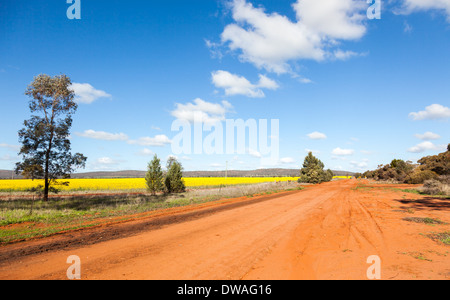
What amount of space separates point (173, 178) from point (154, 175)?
8.45ft

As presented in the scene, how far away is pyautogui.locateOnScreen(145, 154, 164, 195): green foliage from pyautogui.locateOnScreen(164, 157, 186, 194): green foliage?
5.28 ft

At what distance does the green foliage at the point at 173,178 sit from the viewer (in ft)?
91.0

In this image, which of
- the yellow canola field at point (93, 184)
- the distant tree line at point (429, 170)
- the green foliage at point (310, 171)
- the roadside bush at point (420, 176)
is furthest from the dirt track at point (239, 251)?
the green foliage at point (310, 171)

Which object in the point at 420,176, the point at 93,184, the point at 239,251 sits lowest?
the point at 93,184

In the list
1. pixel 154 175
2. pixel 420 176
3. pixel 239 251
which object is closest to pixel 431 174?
pixel 420 176

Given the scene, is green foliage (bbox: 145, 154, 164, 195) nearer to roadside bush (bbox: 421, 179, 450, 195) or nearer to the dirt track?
the dirt track

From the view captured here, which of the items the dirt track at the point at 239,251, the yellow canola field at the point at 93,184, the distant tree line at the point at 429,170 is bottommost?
the yellow canola field at the point at 93,184

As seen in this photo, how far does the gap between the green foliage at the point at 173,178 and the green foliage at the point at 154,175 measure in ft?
5.28

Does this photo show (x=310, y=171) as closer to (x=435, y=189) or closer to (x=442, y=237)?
(x=435, y=189)

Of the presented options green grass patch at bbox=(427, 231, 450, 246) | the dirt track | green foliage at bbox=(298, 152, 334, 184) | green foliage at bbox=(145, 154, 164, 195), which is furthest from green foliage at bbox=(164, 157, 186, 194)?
green foliage at bbox=(298, 152, 334, 184)

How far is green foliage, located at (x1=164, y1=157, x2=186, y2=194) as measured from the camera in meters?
27.8

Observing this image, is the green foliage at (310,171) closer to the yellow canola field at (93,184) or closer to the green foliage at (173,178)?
the yellow canola field at (93,184)

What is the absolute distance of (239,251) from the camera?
6.12 metres
